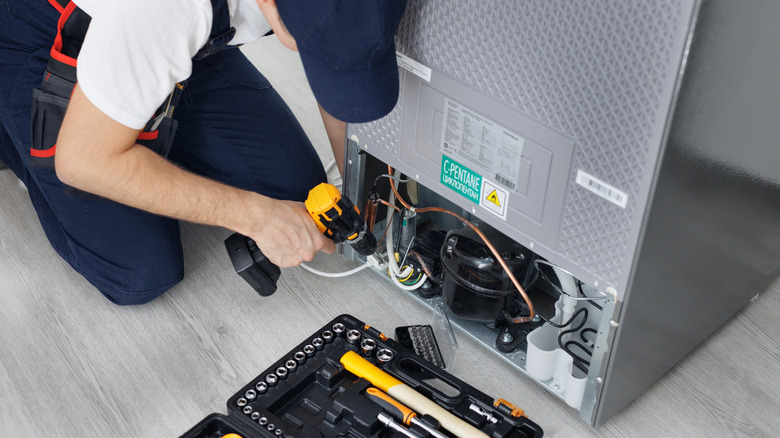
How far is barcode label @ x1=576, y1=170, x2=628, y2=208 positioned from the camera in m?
1.12

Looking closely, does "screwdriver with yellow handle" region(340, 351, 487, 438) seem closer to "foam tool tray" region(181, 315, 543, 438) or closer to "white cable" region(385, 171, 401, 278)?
"foam tool tray" region(181, 315, 543, 438)

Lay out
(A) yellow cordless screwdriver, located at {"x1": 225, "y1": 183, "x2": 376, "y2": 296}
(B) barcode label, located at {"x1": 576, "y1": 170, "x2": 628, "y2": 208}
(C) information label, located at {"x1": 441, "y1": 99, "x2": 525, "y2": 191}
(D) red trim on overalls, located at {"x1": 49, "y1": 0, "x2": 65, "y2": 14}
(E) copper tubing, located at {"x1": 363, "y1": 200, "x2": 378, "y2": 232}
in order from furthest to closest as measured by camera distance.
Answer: (E) copper tubing, located at {"x1": 363, "y1": 200, "x2": 378, "y2": 232}
(D) red trim on overalls, located at {"x1": 49, "y1": 0, "x2": 65, "y2": 14}
(A) yellow cordless screwdriver, located at {"x1": 225, "y1": 183, "x2": 376, "y2": 296}
(C) information label, located at {"x1": 441, "y1": 99, "x2": 525, "y2": 191}
(B) barcode label, located at {"x1": 576, "y1": 170, "x2": 628, "y2": 208}

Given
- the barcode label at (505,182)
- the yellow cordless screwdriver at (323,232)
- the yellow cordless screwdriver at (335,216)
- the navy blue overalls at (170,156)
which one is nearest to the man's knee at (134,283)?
the navy blue overalls at (170,156)

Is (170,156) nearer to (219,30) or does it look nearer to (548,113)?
(219,30)

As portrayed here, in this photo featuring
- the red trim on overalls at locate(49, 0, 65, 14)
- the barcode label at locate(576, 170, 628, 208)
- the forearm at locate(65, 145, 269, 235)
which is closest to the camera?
the barcode label at locate(576, 170, 628, 208)

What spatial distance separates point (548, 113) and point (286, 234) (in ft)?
1.82

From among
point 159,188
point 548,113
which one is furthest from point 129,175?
point 548,113

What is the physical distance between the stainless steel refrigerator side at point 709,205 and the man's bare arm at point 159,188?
1.94 feet

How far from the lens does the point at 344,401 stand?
135 centimetres

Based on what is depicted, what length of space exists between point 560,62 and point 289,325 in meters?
0.80

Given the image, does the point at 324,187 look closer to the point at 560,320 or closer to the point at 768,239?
the point at 560,320

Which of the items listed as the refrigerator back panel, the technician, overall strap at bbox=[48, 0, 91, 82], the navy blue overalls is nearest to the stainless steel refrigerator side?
the refrigerator back panel

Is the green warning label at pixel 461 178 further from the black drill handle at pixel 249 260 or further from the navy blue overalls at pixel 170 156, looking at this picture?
the navy blue overalls at pixel 170 156

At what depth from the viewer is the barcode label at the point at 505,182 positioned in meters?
1.28
